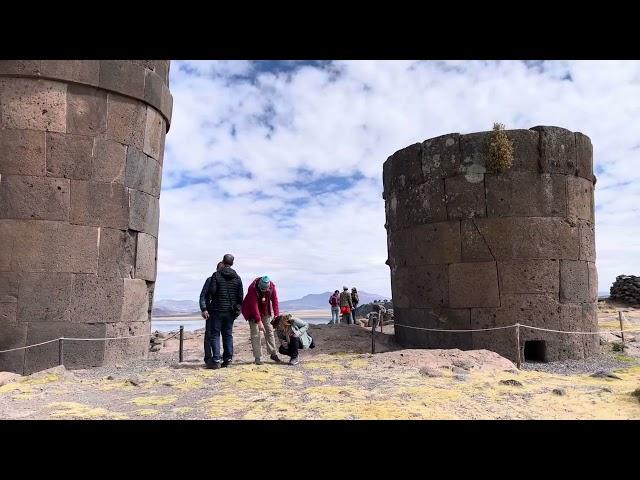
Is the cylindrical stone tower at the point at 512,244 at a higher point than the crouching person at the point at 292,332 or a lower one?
higher

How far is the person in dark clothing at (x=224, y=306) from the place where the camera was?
25.0ft

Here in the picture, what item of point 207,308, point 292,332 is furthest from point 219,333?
point 292,332

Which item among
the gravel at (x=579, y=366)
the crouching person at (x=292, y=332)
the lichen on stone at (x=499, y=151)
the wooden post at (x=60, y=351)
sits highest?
the lichen on stone at (x=499, y=151)

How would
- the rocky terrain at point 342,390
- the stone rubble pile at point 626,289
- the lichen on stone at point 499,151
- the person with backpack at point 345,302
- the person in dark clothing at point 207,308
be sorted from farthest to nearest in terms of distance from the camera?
1. the stone rubble pile at point 626,289
2. the person with backpack at point 345,302
3. the lichen on stone at point 499,151
4. the person in dark clothing at point 207,308
5. the rocky terrain at point 342,390

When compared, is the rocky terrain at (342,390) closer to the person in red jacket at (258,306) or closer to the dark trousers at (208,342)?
the dark trousers at (208,342)

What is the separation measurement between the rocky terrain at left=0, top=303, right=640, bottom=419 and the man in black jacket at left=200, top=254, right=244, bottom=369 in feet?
1.09

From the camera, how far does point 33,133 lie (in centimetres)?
810

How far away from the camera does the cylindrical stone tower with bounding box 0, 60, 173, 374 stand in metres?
7.95

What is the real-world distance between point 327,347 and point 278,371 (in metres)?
2.94

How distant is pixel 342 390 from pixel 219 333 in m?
2.63

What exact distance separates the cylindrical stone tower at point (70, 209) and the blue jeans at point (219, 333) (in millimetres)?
2012

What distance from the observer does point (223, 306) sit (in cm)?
764

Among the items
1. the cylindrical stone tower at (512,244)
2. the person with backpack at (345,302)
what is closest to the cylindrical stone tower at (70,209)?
the cylindrical stone tower at (512,244)
